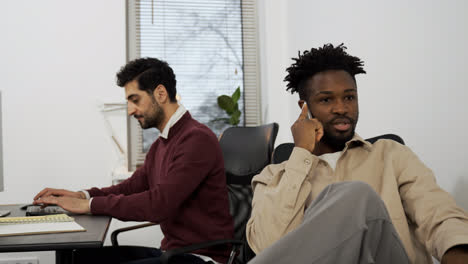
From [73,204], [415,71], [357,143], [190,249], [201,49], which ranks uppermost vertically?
[201,49]

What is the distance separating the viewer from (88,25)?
10.8ft

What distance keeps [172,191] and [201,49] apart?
2.20m

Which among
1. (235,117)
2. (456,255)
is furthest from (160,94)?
(235,117)

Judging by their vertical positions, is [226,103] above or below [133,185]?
above

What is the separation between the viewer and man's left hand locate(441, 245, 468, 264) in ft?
3.06

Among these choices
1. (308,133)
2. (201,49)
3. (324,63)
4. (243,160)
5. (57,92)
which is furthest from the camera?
(201,49)

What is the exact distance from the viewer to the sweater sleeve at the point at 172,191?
1.56 meters

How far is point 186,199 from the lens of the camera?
1.72 m

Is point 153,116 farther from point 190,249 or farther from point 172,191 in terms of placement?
point 190,249

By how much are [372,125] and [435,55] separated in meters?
0.60

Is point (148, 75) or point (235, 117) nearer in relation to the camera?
point (148, 75)

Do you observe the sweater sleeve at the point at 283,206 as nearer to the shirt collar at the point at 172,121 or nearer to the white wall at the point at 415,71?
the white wall at the point at 415,71

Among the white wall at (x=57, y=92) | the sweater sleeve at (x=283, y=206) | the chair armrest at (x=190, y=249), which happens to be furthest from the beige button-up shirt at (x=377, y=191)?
the white wall at (x=57, y=92)

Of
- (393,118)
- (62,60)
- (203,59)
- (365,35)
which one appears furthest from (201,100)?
(393,118)
